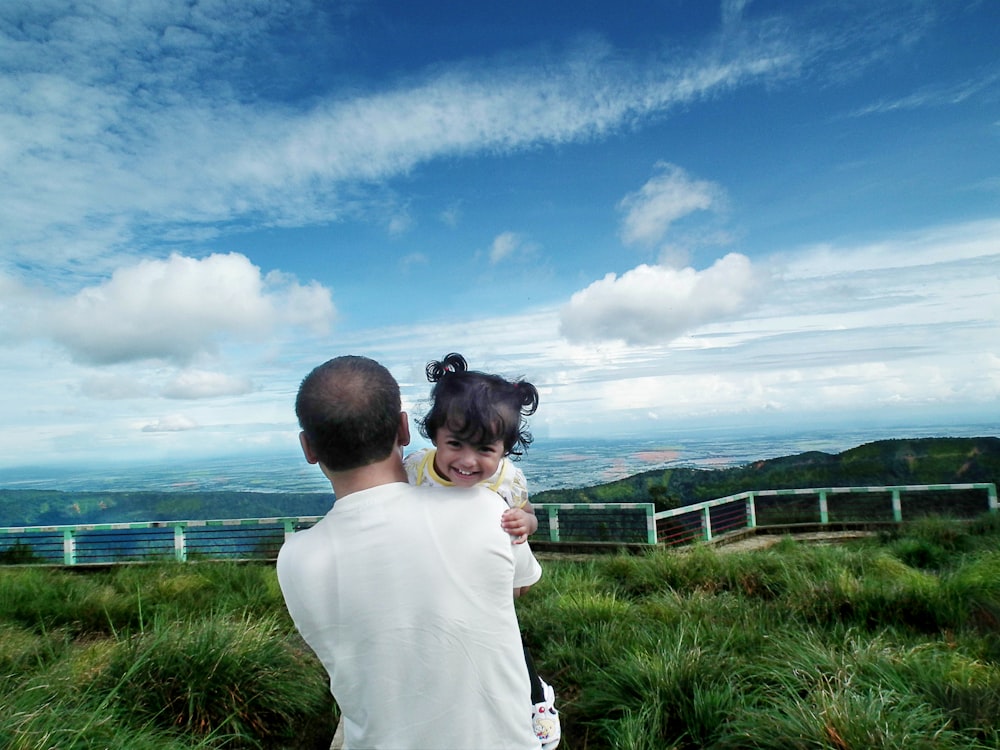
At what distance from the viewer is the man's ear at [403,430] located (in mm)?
1624


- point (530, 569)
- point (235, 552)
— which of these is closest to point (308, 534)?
point (530, 569)

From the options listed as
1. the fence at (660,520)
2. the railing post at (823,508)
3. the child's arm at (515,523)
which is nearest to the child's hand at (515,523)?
the child's arm at (515,523)

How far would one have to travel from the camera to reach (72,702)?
3248 millimetres

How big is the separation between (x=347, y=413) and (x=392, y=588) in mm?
378

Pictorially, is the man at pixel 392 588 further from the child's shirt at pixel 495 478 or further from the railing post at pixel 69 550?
the railing post at pixel 69 550

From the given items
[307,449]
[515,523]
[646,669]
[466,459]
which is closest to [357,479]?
[307,449]

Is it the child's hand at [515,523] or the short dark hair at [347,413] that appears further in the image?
the child's hand at [515,523]

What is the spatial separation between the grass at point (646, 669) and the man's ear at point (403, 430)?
6.48ft

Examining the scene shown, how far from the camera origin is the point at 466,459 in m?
2.07

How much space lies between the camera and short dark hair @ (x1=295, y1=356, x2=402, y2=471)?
4.89 feet

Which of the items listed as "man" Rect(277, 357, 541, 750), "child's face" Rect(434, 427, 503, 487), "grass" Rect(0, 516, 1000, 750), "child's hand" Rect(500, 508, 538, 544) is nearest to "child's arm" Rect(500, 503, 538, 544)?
"child's hand" Rect(500, 508, 538, 544)

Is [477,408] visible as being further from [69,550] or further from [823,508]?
[823,508]

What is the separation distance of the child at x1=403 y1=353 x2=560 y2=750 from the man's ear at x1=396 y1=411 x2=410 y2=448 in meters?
0.31

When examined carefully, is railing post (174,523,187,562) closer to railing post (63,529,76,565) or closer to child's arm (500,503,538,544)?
railing post (63,529,76,565)
